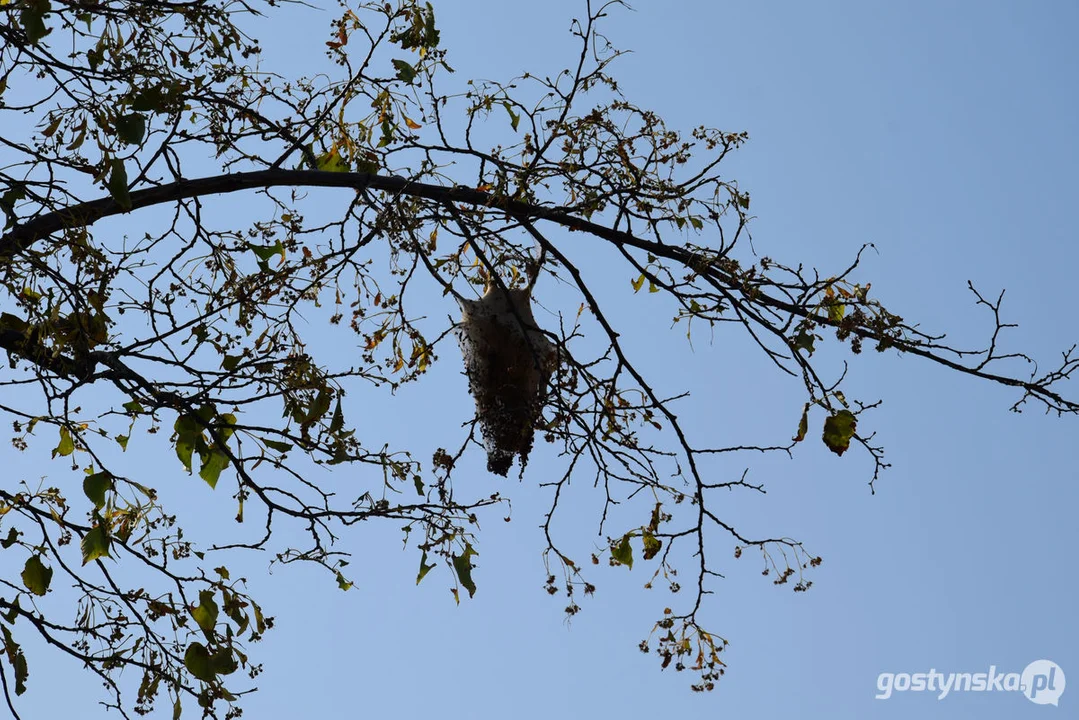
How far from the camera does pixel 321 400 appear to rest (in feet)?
11.1

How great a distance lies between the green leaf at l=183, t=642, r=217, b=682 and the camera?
3430mm

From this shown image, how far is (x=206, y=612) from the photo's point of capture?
11.4 feet

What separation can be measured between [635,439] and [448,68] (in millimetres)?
1285

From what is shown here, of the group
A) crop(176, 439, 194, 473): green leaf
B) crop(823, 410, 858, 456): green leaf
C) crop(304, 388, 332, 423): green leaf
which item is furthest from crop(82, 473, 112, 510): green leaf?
crop(823, 410, 858, 456): green leaf

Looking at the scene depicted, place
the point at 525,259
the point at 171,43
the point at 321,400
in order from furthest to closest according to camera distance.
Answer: the point at 525,259, the point at 171,43, the point at 321,400

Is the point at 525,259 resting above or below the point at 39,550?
above

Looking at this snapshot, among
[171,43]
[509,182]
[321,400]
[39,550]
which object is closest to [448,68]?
[509,182]

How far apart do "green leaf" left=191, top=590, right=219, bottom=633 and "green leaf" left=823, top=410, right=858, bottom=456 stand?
176 centimetres

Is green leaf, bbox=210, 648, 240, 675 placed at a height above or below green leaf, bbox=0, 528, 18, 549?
below

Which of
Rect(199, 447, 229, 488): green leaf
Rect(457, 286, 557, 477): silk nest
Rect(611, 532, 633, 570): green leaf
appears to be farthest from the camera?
Rect(457, 286, 557, 477): silk nest

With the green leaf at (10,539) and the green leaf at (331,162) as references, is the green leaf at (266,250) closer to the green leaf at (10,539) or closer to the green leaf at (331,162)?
the green leaf at (331,162)

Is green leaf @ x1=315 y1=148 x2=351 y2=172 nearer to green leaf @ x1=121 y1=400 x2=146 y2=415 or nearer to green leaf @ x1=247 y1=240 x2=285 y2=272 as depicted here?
green leaf @ x1=247 y1=240 x2=285 y2=272

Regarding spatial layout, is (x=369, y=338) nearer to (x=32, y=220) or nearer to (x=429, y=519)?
(x=429, y=519)

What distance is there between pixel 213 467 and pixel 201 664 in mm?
543
